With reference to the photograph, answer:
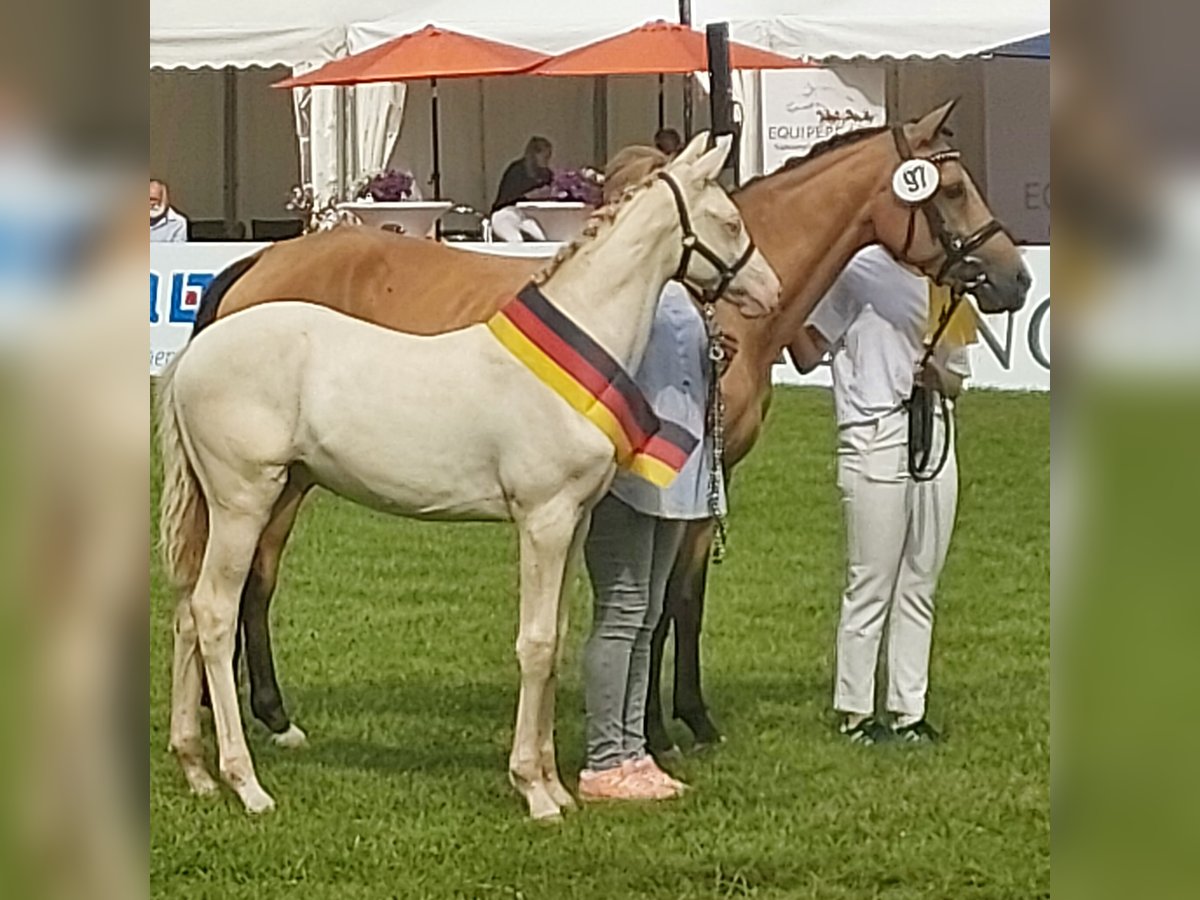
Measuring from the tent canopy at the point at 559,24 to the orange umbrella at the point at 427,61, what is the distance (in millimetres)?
13

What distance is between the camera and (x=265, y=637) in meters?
2.50

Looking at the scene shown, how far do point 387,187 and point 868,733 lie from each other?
3.14ft

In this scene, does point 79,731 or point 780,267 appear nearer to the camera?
point 79,731

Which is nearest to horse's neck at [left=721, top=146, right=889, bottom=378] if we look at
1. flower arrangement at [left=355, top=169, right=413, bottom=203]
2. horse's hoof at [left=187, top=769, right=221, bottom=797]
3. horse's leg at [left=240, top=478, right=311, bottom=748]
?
flower arrangement at [left=355, top=169, right=413, bottom=203]

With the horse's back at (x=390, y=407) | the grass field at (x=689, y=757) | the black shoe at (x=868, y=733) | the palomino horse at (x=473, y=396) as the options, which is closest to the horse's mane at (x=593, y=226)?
the palomino horse at (x=473, y=396)

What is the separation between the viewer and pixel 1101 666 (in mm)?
1998

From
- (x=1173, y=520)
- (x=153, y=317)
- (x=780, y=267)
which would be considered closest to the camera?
(x=1173, y=520)

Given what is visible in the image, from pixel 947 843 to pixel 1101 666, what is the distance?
21.3 inches

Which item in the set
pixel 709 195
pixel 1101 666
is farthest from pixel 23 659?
pixel 1101 666

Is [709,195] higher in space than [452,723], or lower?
higher

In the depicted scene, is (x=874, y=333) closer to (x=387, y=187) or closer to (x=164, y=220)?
(x=387, y=187)

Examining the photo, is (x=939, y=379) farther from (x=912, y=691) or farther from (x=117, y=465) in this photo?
(x=117, y=465)

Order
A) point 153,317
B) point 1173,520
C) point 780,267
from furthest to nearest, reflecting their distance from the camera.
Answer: point 780,267
point 153,317
point 1173,520

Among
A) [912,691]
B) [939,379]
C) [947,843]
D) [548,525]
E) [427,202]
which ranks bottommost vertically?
[947,843]
